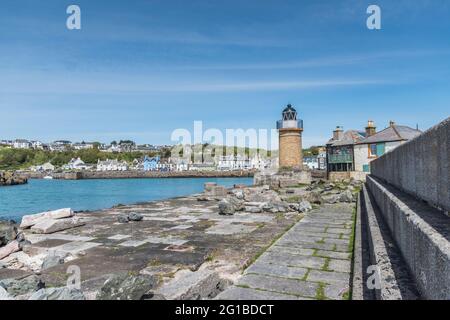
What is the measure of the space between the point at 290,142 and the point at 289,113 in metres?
4.22

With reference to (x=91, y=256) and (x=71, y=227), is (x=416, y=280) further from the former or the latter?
(x=71, y=227)

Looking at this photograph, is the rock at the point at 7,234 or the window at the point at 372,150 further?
the window at the point at 372,150

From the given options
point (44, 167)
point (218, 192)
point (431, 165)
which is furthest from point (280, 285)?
point (44, 167)

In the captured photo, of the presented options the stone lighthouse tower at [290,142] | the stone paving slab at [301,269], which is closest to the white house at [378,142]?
the stone lighthouse tower at [290,142]

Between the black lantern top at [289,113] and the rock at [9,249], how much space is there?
116 feet

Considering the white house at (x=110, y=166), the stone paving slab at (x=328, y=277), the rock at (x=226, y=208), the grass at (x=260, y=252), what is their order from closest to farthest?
the stone paving slab at (x=328, y=277) → the grass at (x=260, y=252) → the rock at (x=226, y=208) → the white house at (x=110, y=166)

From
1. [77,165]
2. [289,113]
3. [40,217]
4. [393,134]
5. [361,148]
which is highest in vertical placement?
[289,113]

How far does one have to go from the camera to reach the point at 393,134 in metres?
33.2

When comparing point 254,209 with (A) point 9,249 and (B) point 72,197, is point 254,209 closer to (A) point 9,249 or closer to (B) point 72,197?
(A) point 9,249

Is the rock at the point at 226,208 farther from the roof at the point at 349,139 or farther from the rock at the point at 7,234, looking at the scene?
the roof at the point at 349,139

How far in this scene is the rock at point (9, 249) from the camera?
21.0 ft

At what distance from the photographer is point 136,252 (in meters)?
6.55
